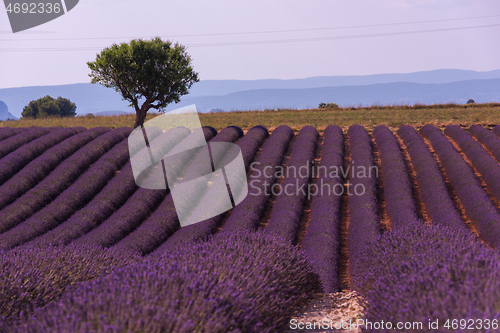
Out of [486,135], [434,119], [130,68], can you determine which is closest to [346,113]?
[434,119]

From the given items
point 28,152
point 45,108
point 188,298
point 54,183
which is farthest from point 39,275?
point 45,108

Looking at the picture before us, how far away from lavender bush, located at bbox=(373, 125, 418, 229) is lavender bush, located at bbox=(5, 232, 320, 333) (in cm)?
452

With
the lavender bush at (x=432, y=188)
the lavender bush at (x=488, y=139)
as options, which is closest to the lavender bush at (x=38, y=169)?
the lavender bush at (x=432, y=188)

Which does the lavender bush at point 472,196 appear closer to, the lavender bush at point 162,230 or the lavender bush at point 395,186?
the lavender bush at point 395,186

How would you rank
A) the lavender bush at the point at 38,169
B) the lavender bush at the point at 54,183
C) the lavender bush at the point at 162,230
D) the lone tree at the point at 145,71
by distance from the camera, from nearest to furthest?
the lavender bush at the point at 162,230, the lavender bush at the point at 54,183, the lavender bush at the point at 38,169, the lone tree at the point at 145,71

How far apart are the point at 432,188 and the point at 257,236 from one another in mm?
8410

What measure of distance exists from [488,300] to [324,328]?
6.17 ft

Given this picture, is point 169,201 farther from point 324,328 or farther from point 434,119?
point 434,119

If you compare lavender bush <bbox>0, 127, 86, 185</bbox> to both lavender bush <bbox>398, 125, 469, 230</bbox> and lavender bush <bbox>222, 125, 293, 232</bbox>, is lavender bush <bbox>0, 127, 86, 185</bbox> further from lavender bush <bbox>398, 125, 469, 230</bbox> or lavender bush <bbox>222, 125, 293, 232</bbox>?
lavender bush <bbox>398, 125, 469, 230</bbox>

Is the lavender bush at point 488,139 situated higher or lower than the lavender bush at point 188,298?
lower

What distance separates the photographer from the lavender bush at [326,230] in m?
7.29

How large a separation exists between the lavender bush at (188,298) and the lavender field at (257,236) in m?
0.02

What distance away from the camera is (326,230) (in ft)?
30.8

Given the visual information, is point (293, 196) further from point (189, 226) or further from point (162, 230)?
point (162, 230)
